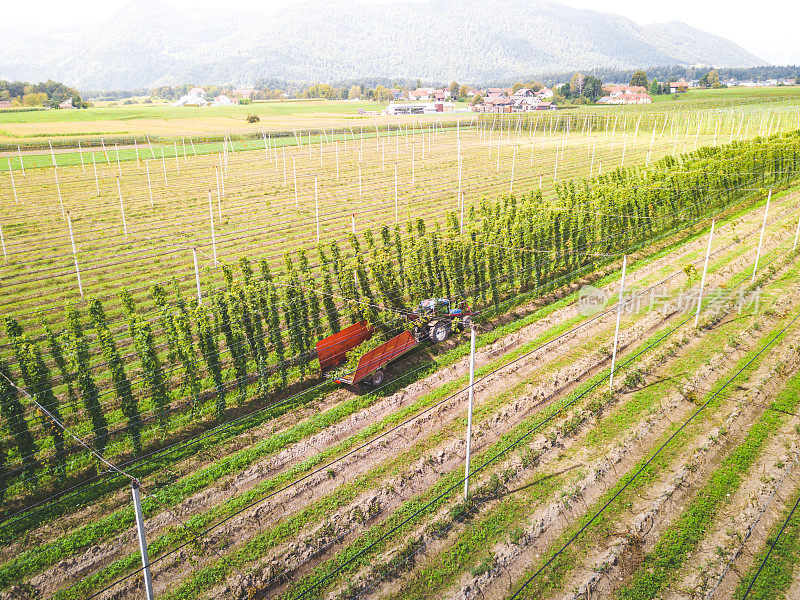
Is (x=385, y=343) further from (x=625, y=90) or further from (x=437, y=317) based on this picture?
(x=625, y=90)

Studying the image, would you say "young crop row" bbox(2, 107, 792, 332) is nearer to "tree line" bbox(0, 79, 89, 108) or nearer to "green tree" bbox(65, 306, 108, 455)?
"green tree" bbox(65, 306, 108, 455)

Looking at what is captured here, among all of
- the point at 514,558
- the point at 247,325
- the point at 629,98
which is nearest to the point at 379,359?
the point at 247,325

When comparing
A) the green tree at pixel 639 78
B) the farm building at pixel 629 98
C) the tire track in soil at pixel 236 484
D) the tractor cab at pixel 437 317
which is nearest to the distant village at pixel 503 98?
the farm building at pixel 629 98

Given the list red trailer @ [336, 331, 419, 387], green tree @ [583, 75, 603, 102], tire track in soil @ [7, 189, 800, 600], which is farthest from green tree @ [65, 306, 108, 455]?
green tree @ [583, 75, 603, 102]

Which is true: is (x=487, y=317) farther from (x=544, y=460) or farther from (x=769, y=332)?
(x=769, y=332)

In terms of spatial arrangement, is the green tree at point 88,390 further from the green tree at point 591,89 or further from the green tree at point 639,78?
the green tree at point 639,78

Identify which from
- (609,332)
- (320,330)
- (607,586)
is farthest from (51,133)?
(607,586)
